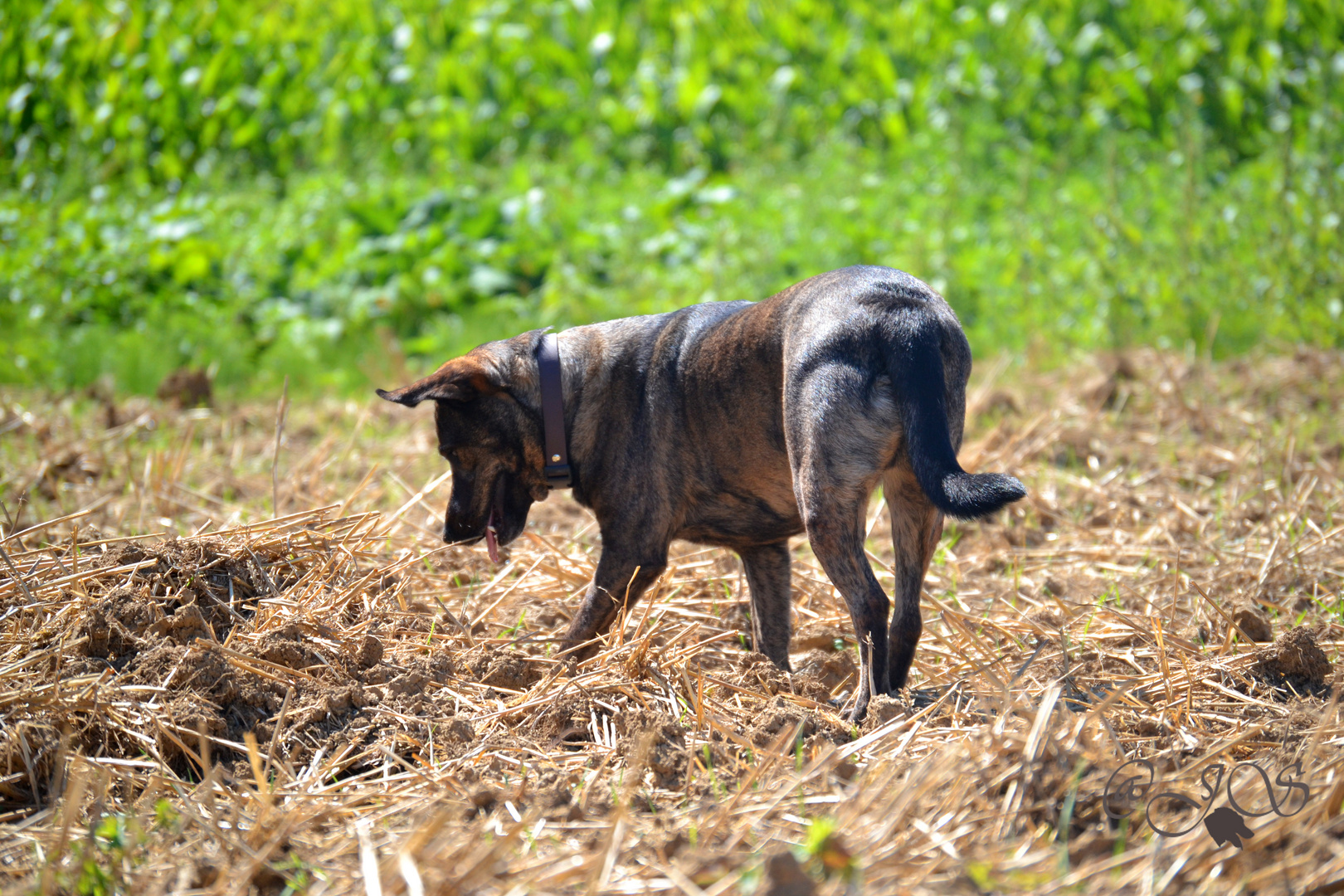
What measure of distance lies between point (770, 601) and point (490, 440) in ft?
4.01

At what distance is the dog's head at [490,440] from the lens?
3873mm

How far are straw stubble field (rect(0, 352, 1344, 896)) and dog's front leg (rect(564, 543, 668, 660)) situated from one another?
0.41 feet

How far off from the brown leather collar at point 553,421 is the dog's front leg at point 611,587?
13.0 inches

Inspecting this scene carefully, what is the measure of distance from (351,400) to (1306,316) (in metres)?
6.69

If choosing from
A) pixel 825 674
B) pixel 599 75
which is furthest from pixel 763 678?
pixel 599 75

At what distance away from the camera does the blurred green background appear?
Answer: 7.96 metres

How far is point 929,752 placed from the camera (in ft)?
8.84

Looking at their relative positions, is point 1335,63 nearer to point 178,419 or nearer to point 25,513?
point 178,419

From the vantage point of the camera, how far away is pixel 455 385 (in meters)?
3.80

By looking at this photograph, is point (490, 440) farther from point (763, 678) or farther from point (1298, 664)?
point (1298, 664)

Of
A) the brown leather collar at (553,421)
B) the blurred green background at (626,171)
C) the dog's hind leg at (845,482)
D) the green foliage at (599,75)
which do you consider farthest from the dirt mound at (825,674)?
the green foliage at (599,75)

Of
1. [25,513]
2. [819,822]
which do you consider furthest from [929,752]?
[25,513]

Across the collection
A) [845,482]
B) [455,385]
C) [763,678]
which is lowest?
[763,678]

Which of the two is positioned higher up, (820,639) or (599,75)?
(599,75)
